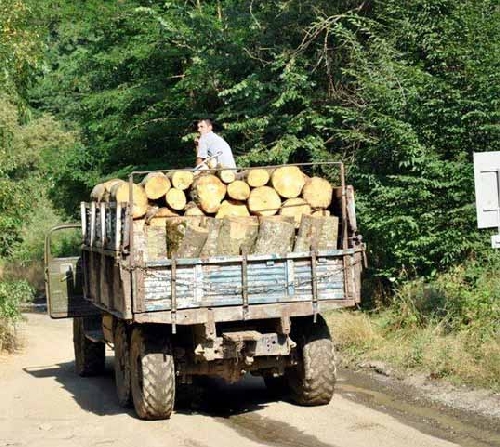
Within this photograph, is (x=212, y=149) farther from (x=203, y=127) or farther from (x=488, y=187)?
(x=488, y=187)

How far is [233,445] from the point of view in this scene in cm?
929

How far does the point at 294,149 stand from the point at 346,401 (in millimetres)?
8136

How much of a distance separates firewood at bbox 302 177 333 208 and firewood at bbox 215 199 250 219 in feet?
2.20

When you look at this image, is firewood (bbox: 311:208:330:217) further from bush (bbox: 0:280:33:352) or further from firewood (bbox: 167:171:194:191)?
bush (bbox: 0:280:33:352)

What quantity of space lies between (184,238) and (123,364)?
1.85 m

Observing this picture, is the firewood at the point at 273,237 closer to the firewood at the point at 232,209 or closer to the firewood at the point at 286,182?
the firewood at the point at 232,209

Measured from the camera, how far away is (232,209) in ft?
36.4

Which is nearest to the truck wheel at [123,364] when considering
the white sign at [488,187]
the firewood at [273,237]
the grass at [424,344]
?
the firewood at [273,237]

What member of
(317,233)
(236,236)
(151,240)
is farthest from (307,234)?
(151,240)

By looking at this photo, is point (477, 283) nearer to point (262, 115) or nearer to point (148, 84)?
point (262, 115)

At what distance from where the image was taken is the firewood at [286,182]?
1113 cm

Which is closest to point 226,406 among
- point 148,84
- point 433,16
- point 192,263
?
point 192,263

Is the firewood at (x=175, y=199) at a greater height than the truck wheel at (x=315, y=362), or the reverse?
the firewood at (x=175, y=199)

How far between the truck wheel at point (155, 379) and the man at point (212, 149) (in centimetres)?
247
